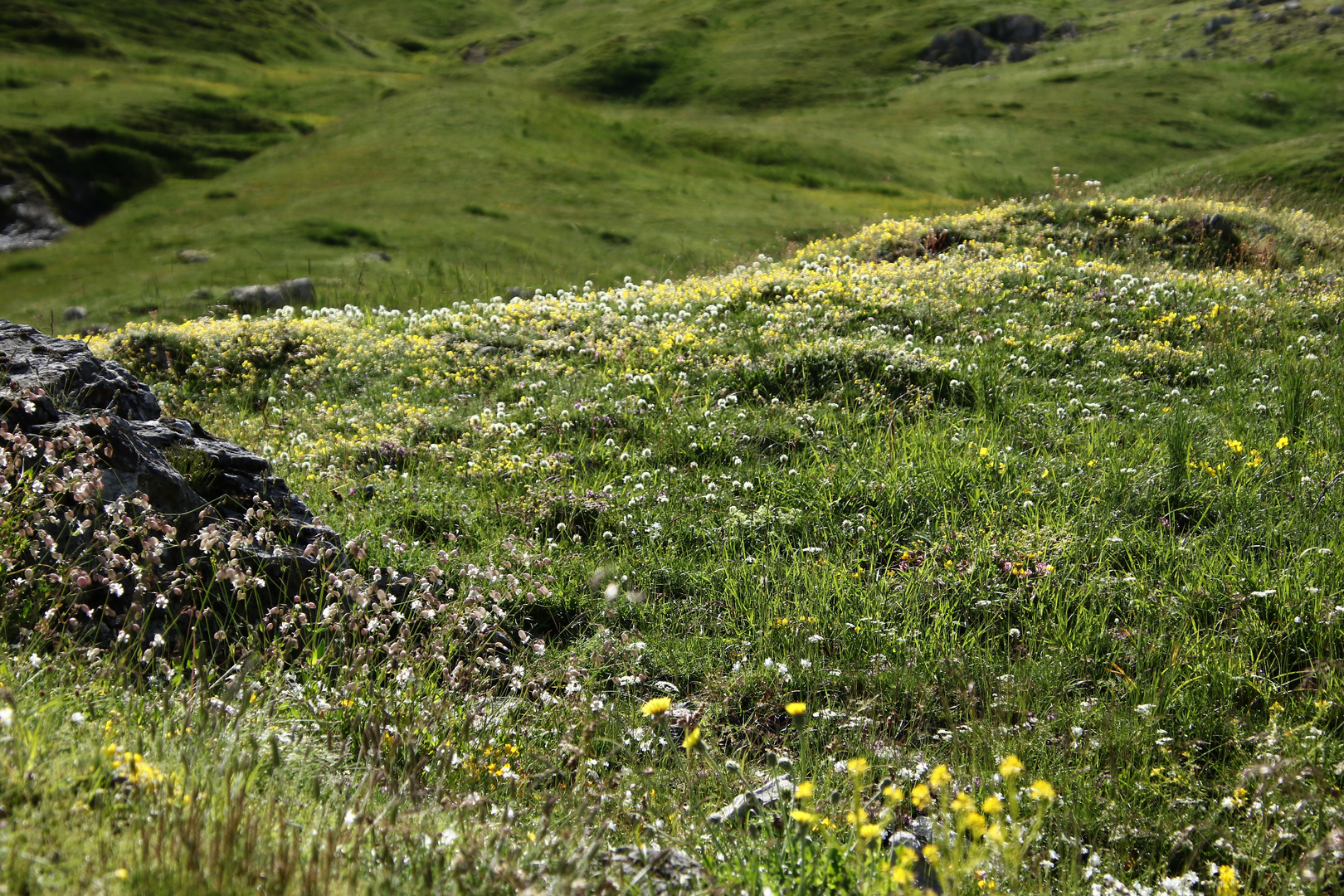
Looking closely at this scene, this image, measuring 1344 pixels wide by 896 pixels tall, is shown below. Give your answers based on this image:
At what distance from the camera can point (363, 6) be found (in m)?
149

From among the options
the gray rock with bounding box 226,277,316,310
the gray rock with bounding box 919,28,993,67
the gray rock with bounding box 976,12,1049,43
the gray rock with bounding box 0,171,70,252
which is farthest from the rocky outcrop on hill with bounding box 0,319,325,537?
the gray rock with bounding box 976,12,1049,43

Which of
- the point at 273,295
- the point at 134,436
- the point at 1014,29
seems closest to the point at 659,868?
the point at 134,436

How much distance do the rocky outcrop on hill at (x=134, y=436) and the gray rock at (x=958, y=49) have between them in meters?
95.1

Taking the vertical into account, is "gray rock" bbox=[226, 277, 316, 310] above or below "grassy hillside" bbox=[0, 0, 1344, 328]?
below

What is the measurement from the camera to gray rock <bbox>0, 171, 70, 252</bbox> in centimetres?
3803

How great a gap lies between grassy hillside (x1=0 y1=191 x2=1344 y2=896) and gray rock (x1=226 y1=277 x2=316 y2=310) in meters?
10.7

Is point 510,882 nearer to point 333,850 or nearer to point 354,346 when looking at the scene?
point 333,850

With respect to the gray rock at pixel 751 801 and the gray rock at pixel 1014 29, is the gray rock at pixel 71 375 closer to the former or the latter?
the gray rock at pixel 751 801

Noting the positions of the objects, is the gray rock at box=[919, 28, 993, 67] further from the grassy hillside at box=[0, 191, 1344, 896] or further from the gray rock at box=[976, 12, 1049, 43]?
the grassy hillside at box=[0, 191, 1344, 896]

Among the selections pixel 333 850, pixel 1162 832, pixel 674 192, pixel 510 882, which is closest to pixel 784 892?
pixel 510 882

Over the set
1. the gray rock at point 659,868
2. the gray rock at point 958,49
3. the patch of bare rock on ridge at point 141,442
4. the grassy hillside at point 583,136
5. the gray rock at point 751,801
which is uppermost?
the gray rock at point 958,49

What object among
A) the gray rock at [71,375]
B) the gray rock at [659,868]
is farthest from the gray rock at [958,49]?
the gray rock at [659,868]

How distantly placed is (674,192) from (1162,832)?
4018cm

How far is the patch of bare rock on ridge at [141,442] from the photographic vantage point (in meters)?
5.17
